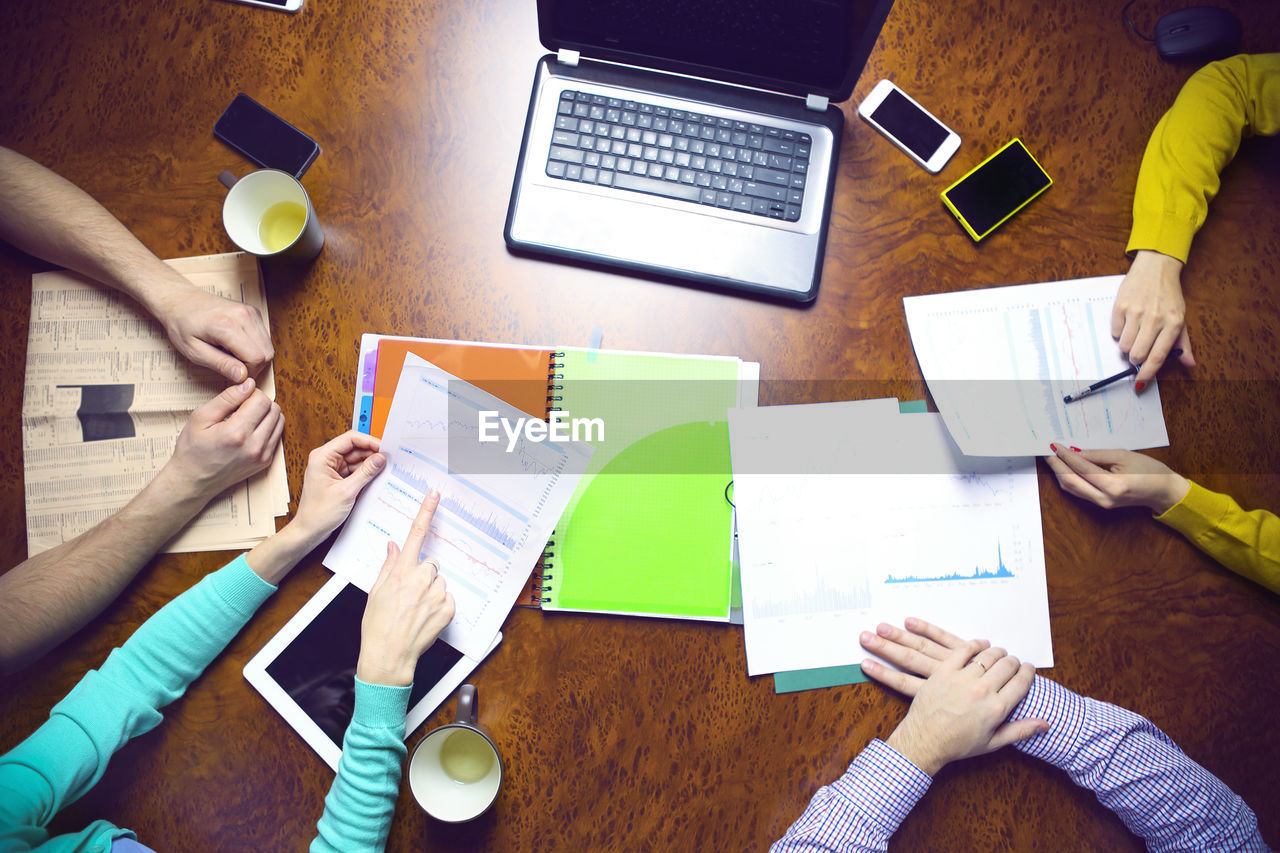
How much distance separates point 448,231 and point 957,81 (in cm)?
78

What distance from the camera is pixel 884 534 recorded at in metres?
0.97

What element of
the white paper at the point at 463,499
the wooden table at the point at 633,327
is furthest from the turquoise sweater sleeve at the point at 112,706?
the white paper at the point at 463,499

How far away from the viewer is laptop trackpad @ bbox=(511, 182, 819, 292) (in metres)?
0.98

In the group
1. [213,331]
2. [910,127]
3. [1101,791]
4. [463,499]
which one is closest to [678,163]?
[910,127]

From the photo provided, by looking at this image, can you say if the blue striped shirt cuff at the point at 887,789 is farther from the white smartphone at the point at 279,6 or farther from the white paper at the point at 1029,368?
the white smartphone at the point at 279,6

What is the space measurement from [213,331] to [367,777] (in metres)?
0.62

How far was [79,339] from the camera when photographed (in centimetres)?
98

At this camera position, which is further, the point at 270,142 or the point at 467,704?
the point at 270,142

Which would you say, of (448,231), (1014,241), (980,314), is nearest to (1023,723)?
(980,314)

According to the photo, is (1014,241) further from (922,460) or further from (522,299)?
(522,299)

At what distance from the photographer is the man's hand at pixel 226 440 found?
3.02 ft

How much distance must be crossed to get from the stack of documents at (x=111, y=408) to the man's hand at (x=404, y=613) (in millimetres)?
193

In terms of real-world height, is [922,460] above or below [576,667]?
above

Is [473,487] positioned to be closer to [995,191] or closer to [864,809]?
[864,809]
